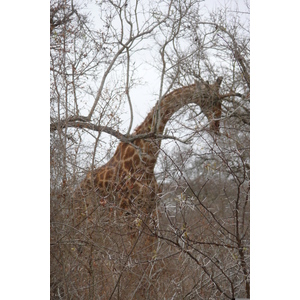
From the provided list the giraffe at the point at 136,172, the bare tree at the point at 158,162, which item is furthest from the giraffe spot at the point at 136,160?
the bare tree at the point at 158,162

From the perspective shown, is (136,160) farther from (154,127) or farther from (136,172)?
(154,127)

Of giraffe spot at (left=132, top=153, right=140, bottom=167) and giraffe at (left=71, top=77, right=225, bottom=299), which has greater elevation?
giraffe spot at (left=132, top=153, right=140, bottom=167)

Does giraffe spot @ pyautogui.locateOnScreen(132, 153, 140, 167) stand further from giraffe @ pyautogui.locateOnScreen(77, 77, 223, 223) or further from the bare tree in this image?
the bare tree

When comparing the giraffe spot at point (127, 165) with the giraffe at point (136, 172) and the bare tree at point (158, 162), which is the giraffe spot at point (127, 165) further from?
the bare tree at point (158, 162)

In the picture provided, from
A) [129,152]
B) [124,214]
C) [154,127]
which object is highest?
[154,127]

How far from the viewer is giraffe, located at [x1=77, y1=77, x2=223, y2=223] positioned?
9.60ft

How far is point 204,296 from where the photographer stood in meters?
2.88

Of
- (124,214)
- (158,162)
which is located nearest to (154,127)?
(158,162)

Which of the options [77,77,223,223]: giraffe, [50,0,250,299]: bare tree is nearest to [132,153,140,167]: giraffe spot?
[77,77,223,223]: giraffe

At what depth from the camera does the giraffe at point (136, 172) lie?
2.93 m

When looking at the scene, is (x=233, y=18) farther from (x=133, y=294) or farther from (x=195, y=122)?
(x=133, y=294)

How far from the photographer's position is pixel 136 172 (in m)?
3.00
